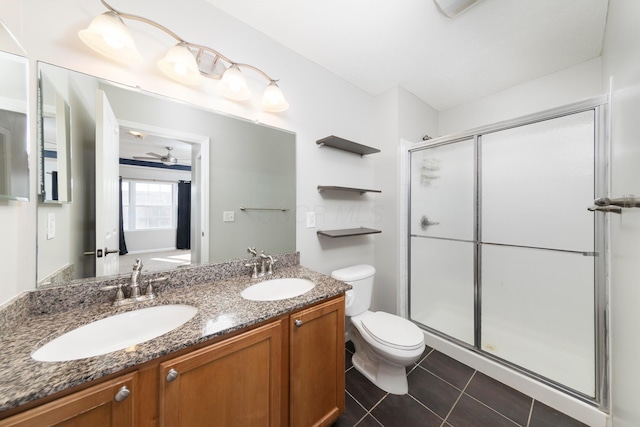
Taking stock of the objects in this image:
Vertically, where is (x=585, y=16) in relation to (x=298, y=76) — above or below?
above

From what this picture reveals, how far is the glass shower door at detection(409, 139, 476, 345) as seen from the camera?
1.97 metres

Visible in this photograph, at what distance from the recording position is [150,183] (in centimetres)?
128

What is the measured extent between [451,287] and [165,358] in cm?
232

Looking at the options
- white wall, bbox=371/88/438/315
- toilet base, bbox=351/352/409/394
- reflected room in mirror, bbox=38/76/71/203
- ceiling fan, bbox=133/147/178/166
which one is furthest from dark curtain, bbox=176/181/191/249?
white wall, bbox=371/88/438/315

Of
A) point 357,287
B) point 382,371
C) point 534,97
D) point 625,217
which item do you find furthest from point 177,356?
point 534,97

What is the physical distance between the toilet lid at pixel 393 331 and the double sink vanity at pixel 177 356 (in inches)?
15.3

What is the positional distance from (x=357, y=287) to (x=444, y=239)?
3.41 feet

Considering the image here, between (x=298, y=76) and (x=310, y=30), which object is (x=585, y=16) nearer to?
(x=310, y=30)

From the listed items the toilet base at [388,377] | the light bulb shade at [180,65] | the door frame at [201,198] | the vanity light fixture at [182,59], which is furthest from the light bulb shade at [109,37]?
the toilet base at [388,377]

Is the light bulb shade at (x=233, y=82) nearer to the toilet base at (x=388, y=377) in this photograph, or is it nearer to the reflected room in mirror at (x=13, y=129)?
the reflected room in mirror at (x=13, y=129)

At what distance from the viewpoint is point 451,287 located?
2129 millimetres

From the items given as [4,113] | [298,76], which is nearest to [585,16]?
[298,76]

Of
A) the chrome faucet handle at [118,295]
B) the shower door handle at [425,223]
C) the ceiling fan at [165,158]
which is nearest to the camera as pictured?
the chrome faucet handle at [118,295]

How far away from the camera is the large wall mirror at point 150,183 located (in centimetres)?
95
